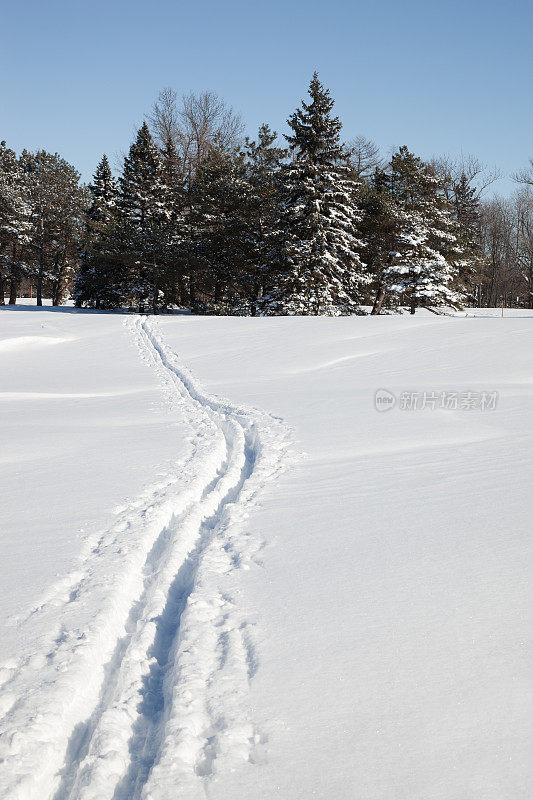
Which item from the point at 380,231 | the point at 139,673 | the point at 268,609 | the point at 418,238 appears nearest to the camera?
the point at 139,673

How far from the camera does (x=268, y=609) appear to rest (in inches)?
113

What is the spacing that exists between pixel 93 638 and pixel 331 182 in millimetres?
23598

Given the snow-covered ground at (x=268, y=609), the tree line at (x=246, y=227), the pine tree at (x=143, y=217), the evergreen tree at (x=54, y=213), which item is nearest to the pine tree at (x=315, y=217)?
the tree line at (x=246, y=227)

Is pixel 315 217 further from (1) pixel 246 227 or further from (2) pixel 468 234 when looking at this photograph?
(2) pixel 468 234

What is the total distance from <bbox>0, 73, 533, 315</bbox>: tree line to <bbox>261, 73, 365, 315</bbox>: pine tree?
0.06 m

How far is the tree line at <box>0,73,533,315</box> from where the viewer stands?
23.5m

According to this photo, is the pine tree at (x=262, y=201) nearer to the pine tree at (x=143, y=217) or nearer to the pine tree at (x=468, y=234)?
the pine tree at (x=143, y=217)

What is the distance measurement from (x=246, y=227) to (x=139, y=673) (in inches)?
1011

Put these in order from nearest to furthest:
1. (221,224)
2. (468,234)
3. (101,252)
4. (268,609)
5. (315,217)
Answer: (268,609) → (315,217) → (221,224) → (101,252) → (468,234)

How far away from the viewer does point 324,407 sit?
8.30 metres

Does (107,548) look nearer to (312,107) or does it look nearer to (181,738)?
(181,738)

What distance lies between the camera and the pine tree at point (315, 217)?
75.6 feet

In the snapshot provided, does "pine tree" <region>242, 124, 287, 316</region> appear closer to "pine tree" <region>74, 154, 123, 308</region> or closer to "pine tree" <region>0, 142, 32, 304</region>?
"pine tree" <region>74, 154, 123, 308</region>

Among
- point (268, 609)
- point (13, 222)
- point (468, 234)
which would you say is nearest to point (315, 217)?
point (468, 234)
